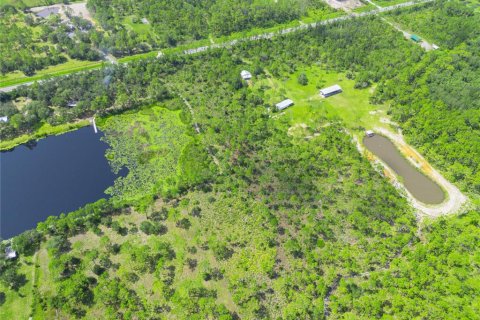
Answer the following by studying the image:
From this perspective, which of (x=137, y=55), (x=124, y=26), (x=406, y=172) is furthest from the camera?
(x=124, y=26)

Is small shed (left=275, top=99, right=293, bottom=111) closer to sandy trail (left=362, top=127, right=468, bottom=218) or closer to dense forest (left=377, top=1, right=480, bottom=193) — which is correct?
sandy trail (left=362, top=127, right=468, bottom=218)

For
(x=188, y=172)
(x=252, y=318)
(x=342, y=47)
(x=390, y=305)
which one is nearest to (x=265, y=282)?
(x=252, y=318)

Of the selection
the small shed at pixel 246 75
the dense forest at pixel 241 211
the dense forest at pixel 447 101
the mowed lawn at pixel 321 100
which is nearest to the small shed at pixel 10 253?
the dense forest at pixel 241 211

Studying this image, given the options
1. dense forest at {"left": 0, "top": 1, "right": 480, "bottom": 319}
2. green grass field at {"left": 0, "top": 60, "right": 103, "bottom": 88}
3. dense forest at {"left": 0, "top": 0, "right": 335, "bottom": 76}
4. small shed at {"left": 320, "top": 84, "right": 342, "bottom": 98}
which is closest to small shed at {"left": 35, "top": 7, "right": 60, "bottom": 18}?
dense forest at {"left": 0, "top": 0, "right": 335, "bottom": 76}

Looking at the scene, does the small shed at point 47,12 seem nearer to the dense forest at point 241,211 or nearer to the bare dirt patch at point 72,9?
the bare dirt patch at point 72,9

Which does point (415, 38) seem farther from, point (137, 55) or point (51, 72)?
point (51, 72)

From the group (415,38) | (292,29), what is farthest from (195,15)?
(415,38)
